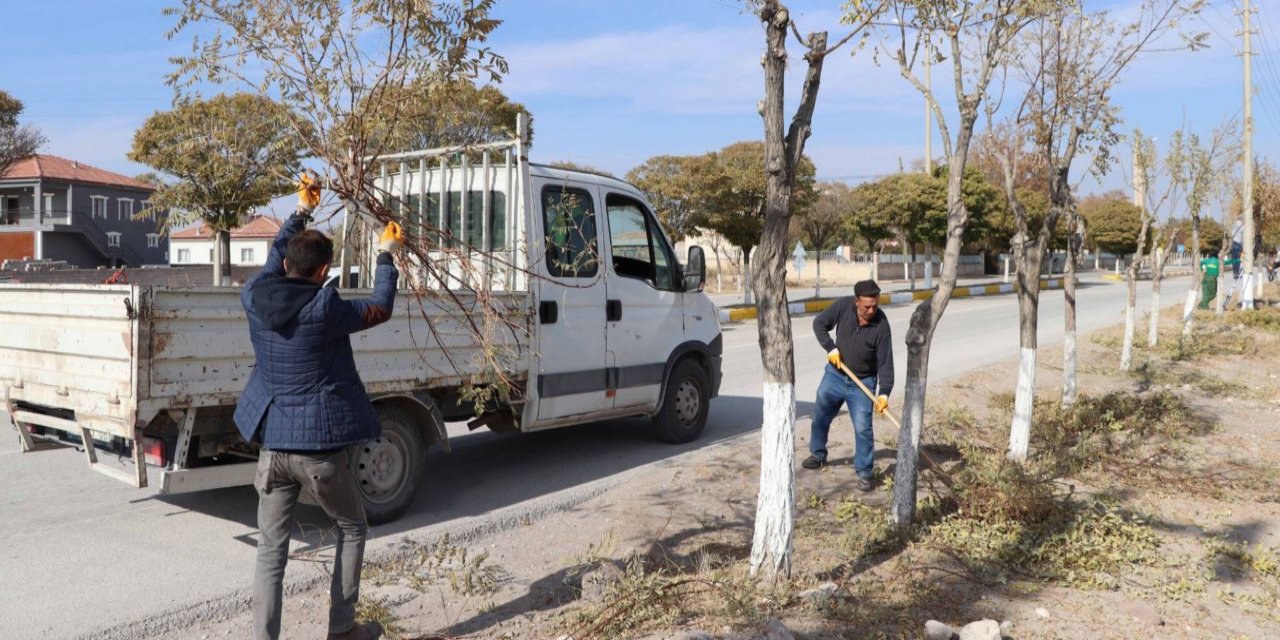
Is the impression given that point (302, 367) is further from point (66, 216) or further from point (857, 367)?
point (66, 216)

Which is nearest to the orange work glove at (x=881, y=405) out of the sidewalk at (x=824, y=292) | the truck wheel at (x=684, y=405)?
the truck wheel at (x=684, y=405)

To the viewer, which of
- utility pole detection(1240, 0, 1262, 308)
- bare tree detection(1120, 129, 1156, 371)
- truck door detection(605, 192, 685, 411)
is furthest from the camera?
utility pole detection(1240, 0, 1262, 308)

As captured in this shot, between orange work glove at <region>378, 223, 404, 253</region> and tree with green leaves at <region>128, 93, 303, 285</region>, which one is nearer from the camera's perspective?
orange work glove at <region>378, 223, 404, 253</region>

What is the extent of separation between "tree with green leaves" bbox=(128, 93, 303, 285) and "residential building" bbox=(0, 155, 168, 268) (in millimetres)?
27391

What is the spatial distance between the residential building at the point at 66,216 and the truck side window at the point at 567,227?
146ft

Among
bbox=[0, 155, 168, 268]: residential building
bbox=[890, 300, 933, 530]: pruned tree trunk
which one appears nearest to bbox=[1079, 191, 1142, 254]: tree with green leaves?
bbox=[0, 155, 168, 268]: residential building

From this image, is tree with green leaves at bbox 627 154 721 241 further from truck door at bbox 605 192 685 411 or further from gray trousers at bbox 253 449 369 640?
gray trousers at bbox 253 449 369 640

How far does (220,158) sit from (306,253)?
173cm

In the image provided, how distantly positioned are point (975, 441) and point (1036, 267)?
5.08 ft

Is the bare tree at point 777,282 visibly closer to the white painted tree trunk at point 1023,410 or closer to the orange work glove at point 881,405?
the orange work glove at point 881,405

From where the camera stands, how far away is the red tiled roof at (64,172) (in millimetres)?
46500

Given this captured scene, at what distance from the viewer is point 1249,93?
70.9 feet

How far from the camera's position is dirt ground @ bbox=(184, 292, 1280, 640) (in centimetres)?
443

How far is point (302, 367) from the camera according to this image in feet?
12.6
